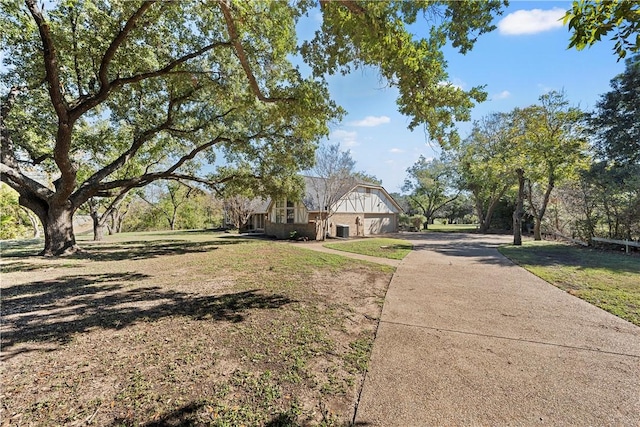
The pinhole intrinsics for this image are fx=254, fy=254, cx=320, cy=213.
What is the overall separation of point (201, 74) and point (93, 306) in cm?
674

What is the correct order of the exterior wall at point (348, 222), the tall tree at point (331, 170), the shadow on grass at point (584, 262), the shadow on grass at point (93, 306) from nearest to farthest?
the shadow on grass at point (93, 306), the shadow on grass at point (584, 262), the tall tree at point (331, 170), the exterior wall at point (348, 222)

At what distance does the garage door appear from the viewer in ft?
76.4

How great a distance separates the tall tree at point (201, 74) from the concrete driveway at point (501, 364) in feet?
11.6

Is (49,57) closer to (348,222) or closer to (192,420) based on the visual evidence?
(192,420)

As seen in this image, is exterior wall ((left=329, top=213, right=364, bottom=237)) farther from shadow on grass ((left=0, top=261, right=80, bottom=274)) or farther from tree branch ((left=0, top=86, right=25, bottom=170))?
tree branch ((left=0, top=86, right=25, bottom=170))

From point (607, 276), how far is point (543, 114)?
1276cm

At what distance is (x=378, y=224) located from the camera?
24.3 m

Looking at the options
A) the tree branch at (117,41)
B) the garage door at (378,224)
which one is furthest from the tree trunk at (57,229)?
the garage door at (378,224)

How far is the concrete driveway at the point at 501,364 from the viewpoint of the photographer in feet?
7.16

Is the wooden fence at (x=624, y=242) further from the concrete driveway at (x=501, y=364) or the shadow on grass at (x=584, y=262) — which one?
the concrete driveway at (x=501, y=364)

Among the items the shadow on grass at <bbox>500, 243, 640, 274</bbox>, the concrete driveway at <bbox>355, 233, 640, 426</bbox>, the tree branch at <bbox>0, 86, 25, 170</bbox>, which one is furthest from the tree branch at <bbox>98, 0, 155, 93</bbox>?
the shadow on grass at <bbox>500, 243, 640, 274</bbox>

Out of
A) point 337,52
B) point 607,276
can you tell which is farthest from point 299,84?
point 607,276

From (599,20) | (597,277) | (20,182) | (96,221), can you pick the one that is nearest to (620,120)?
(597,277)

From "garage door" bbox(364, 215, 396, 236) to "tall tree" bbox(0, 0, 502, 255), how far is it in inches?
456
